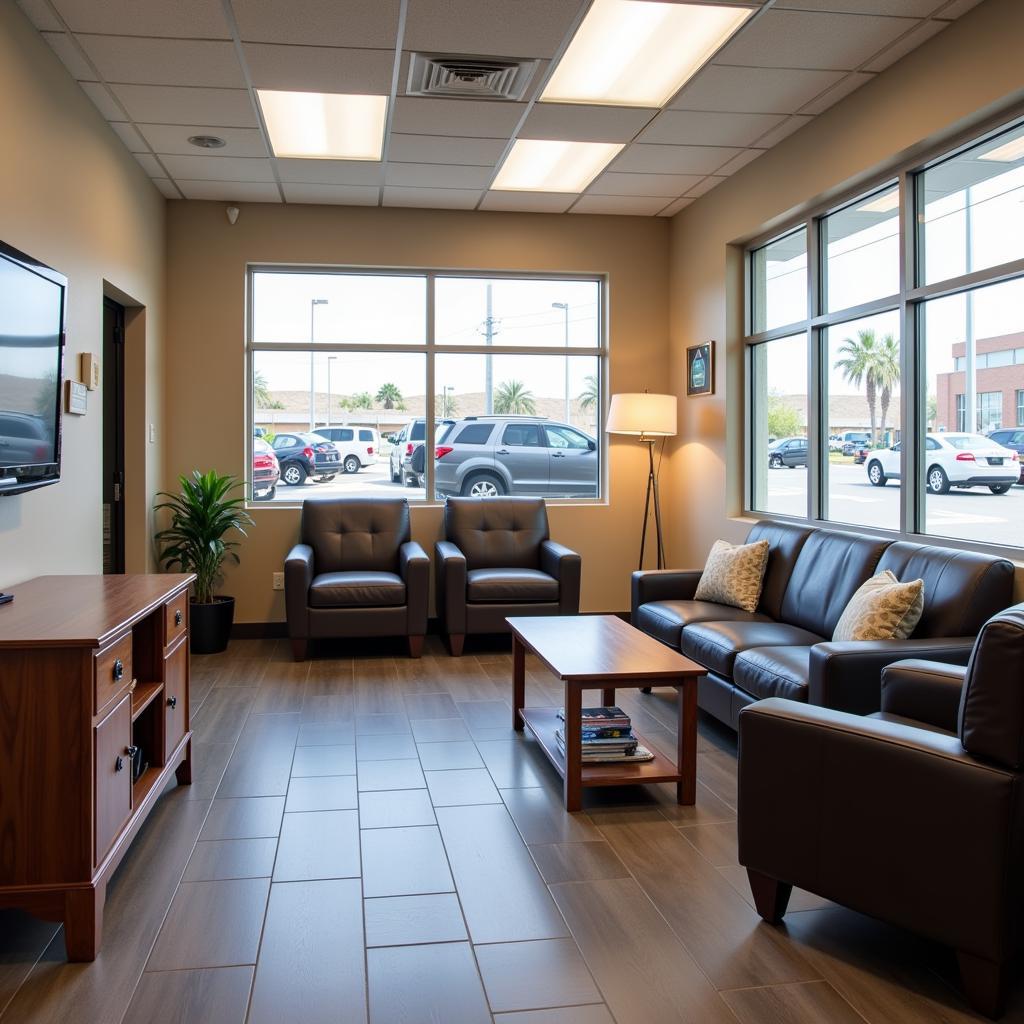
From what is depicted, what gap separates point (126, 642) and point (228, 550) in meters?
3.43

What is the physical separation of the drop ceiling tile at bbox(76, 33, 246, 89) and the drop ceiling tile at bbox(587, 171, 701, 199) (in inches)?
87.8

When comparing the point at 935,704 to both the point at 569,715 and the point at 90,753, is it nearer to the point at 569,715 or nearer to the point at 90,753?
the point at 569,715

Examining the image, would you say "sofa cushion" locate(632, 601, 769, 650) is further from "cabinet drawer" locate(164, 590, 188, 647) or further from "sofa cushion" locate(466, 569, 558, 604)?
"cabinet drawer" locate(164, 590, 188, 647)

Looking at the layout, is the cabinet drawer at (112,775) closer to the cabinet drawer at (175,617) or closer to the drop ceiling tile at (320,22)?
the cabinet drawer at (175,617)

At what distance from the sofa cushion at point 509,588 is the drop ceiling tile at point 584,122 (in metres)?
2.39

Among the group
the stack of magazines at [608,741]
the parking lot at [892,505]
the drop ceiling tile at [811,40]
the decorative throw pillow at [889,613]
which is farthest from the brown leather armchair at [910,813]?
the drop ceiling tile at [811,40]

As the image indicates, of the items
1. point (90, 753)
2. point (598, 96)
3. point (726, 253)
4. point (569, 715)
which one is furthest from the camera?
point (726, 253)

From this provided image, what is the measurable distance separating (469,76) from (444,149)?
3.04ft

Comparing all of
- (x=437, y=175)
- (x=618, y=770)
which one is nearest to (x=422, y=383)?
(x=437, y=175)

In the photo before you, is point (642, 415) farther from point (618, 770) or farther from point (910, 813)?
point (910, 813)

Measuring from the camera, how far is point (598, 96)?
418 cm

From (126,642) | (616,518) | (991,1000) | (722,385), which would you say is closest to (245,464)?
(616,518)

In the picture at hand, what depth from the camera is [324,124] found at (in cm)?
450

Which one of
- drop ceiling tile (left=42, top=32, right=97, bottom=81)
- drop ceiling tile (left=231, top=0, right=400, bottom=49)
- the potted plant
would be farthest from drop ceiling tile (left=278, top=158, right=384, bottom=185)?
the potted plant
